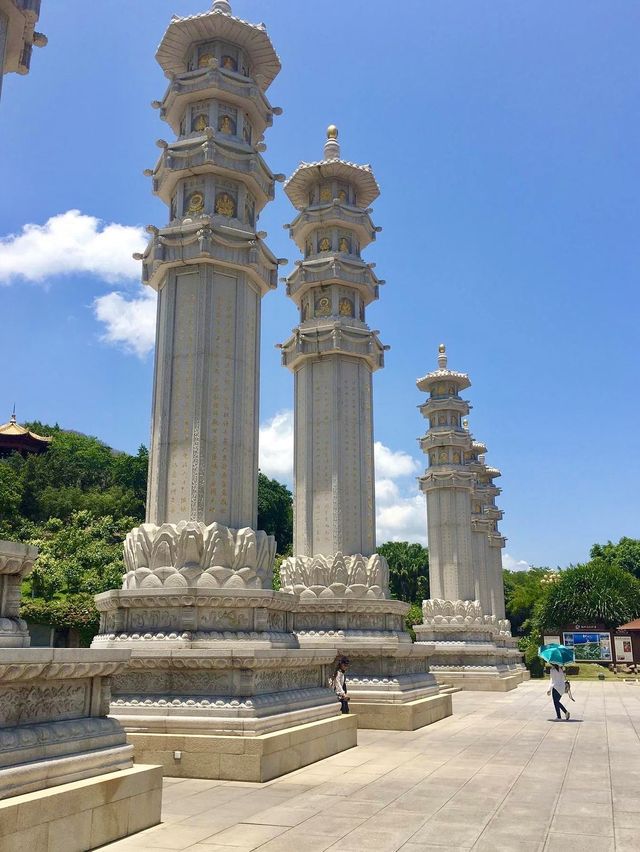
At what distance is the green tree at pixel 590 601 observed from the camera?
188 ft

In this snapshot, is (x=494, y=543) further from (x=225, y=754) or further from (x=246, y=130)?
(x=225, y=754)

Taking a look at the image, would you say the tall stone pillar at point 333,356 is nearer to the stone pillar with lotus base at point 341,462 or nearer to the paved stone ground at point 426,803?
the stone pillar with lotus base at point 341,462

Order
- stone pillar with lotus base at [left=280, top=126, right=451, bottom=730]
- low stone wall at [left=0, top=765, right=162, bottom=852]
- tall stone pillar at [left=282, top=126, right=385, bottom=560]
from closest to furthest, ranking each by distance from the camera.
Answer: low stone wall at [left=0, top=765, right=162, bottom=852] < stone pillar with lotus base at [left=280, top=126, right=451, bottom=730] < tall stone pillar at [left=282, top=126, right=385, bottom=560]

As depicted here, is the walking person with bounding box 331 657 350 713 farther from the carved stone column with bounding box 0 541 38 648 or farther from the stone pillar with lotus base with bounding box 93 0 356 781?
the carved stone column with bounding box 0 541 38 648

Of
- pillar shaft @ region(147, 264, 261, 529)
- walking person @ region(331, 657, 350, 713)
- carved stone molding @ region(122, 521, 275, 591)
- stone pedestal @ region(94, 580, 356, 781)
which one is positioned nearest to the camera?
stone pedestal @ region(94, 580, 356, 781)

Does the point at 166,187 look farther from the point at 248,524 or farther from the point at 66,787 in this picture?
the point at 66,787

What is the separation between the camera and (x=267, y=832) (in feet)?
27.2

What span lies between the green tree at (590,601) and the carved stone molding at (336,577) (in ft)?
137

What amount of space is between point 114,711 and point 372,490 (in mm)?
11416

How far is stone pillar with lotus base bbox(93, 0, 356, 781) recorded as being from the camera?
459 inches

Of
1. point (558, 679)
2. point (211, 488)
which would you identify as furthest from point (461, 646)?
point (211, 488)

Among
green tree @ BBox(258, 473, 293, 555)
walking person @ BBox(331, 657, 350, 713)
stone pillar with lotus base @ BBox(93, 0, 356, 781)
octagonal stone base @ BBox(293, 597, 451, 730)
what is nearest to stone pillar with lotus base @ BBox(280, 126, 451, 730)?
octagonal stone base @ BBox(293, 597, 451, 730)

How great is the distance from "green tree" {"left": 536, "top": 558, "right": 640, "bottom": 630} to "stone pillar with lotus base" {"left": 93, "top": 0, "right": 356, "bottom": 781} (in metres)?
47.6

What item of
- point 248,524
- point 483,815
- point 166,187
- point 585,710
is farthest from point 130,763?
point 585,710
